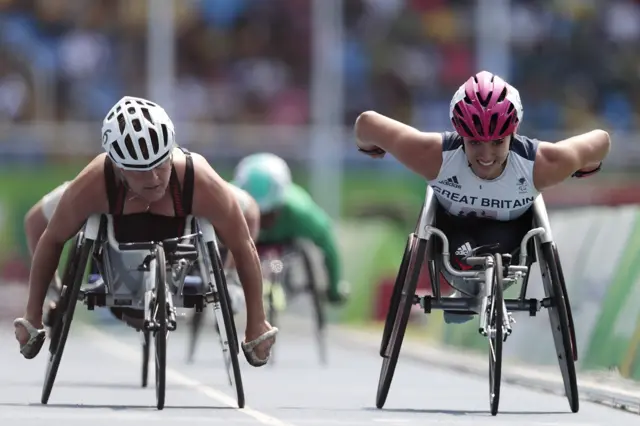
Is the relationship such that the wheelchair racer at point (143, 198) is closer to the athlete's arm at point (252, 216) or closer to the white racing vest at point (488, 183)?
the white racing vest at point (488, 183)

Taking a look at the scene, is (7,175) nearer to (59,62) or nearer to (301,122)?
(59,62)

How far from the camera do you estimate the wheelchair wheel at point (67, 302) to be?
394 inches

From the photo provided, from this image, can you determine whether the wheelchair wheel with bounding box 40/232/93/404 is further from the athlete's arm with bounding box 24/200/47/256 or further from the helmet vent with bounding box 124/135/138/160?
the athlete's arm with bounding box 24/200/47/256

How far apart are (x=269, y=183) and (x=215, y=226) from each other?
6.59 meters

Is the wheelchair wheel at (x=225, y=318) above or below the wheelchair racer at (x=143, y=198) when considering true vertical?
below

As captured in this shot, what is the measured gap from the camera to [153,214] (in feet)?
34.1

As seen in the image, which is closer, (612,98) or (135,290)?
(135,290)

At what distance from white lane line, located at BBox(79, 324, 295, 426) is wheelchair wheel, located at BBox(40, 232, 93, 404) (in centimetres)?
104

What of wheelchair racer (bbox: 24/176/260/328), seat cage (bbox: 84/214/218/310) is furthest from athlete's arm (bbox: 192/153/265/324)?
wheelchair racer (bbox: 24/176/260/328)

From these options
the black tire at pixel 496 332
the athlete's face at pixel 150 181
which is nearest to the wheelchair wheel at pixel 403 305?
the black tire at pixel 496 332

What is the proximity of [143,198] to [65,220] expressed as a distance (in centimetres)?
45

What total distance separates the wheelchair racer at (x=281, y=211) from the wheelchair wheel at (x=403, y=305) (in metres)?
6.66

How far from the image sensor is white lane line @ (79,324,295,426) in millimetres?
9617

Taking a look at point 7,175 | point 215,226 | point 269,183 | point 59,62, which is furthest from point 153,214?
point 59,62
